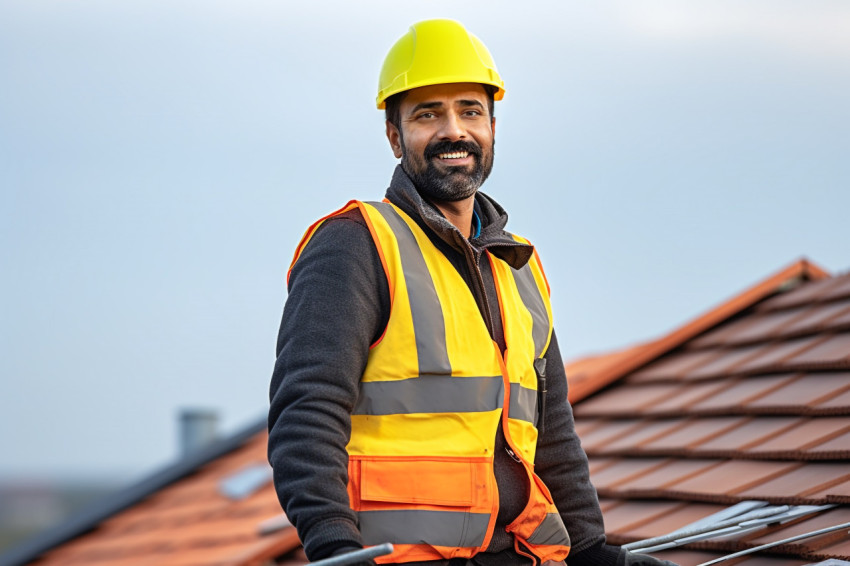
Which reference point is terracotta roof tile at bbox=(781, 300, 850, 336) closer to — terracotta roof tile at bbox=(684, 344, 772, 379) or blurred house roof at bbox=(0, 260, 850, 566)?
blurred house roof at bbox=(0, 260, 850, 566)

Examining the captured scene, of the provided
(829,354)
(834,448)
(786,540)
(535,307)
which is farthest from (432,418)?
(829,354)

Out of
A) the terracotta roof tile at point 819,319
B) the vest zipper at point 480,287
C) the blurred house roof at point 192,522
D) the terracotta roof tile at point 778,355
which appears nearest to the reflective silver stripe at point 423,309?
the vest zipper at point 480,287

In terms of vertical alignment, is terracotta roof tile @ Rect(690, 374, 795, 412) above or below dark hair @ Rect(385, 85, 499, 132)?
below

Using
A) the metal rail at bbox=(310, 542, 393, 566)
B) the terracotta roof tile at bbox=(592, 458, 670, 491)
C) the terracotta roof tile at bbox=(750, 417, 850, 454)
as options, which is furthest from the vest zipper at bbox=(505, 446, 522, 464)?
the terracotta roof tile at bbox=(592, 458, 670, 491)

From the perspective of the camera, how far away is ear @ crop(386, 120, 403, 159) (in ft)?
9.67

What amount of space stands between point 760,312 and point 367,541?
3.64m

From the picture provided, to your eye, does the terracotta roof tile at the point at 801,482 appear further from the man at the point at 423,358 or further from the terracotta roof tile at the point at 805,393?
the man at the point at 423,358

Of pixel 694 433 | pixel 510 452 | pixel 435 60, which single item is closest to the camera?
pixel 510 452

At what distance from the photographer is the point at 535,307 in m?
2.94

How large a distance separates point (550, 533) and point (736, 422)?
196cm

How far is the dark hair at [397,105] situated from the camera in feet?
9.48

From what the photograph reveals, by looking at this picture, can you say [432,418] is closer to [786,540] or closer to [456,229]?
[456,229]

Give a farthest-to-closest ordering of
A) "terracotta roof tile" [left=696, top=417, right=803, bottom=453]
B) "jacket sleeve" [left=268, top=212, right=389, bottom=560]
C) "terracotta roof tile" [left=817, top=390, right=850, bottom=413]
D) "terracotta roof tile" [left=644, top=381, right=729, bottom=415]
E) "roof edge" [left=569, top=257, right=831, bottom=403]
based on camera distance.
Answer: "roof edge" [left=569, top=257, right=831, bottom=403]
"terracotta roof tile" [left=644, top=381, right=729, bottom=415]
"terracotta roof tile" [left=696, top=417, right=803, bottom=453]
"terracotta roof tile" [left=817, top=390, right=850, bottom=413]
"jacket sleeve" [left=268, top=212, right=389, bottom=560]

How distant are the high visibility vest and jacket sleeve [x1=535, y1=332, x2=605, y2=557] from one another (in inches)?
12.4
